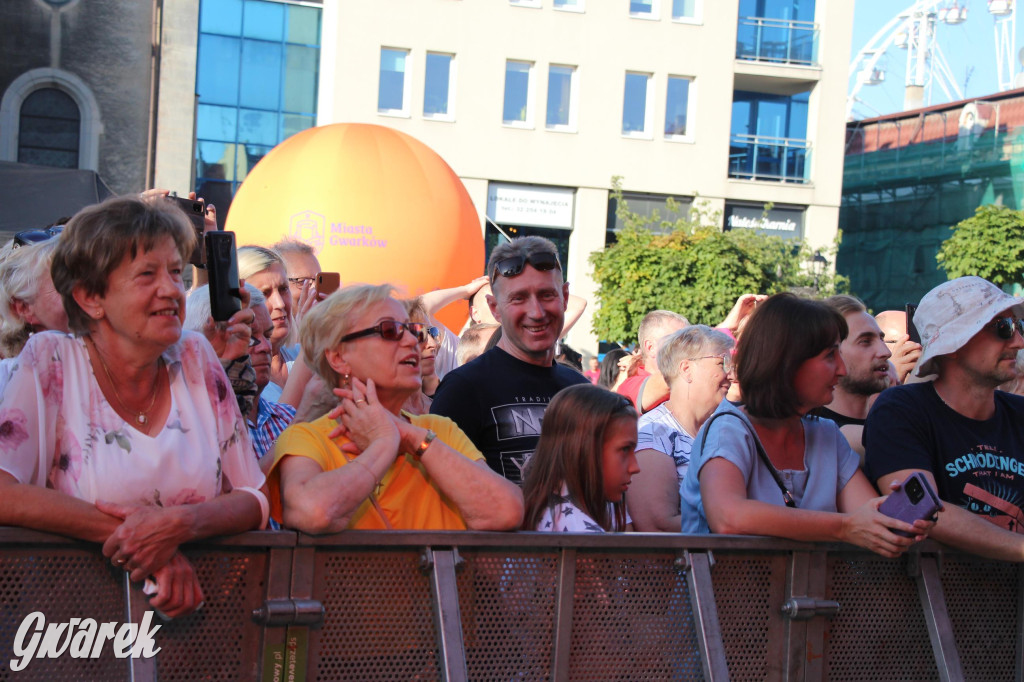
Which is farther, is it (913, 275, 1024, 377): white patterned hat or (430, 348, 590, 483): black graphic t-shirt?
(430, 348, 590, 483): black graphic t-shirt

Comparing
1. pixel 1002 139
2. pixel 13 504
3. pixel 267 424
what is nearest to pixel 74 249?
pixel 13 504

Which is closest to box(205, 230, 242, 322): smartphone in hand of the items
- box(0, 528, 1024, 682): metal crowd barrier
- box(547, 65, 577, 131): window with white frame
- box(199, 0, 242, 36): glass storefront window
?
box(0, 528, 1024, 682): metal crowd barrier

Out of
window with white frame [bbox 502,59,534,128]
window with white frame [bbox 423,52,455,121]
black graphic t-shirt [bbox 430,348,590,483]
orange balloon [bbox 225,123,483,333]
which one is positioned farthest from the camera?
window with white frame [bbox 502,59,534,128]

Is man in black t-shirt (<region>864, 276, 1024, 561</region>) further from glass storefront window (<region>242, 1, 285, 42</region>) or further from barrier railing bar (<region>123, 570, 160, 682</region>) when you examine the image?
glass storefront window (<region>242, 1, 285, 42</region>)

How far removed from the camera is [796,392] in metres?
3.72

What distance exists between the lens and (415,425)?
11.0 feet

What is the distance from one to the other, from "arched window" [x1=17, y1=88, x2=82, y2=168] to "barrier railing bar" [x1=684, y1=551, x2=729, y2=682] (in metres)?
17.2

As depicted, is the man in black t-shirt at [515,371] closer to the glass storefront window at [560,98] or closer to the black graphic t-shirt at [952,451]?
the black graphic t-shirt at [952,451]

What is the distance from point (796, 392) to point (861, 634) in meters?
0.79

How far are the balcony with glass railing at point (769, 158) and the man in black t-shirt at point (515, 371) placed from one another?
27.2 m

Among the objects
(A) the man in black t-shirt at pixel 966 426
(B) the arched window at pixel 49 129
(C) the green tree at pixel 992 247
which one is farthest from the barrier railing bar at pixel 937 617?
(C) the green tree at pixel 992 247

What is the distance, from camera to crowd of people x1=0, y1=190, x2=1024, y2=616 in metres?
2.82

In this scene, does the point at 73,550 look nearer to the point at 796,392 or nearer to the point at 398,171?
the point at 796,392

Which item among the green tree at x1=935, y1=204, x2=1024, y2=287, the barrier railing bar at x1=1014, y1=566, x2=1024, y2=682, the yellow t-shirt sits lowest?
the barrier railing bar at x1=1014, y1=566, x2=1024, y2=682
